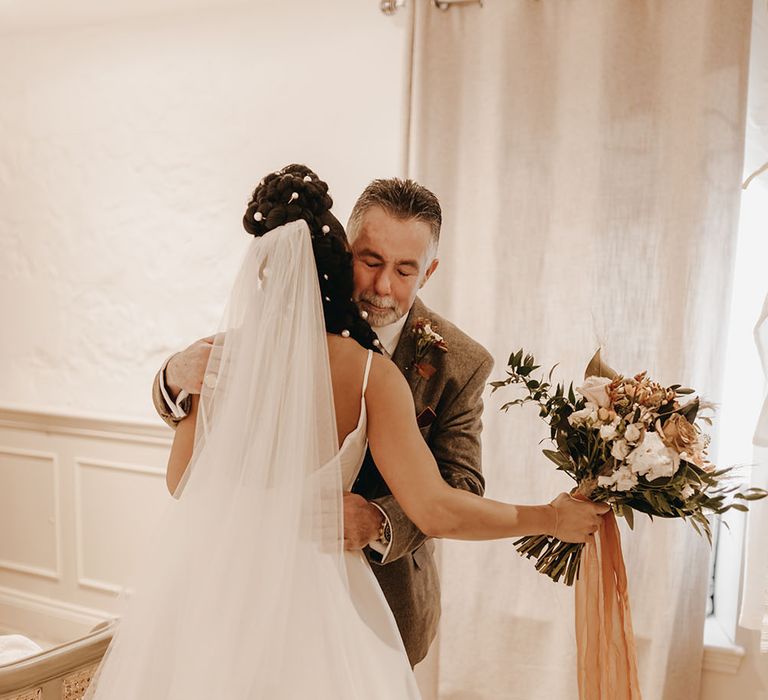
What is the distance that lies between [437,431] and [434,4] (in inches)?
69.5

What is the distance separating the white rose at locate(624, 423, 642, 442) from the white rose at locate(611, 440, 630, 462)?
0.01 meters

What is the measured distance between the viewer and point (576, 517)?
1.60m

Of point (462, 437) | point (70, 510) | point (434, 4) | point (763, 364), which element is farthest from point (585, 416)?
point (70, 510)

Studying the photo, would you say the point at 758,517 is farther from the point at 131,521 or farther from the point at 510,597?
the point at 131,521

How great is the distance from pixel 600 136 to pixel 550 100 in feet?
0.76

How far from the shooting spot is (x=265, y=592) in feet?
4.34

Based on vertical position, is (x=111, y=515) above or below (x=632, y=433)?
below

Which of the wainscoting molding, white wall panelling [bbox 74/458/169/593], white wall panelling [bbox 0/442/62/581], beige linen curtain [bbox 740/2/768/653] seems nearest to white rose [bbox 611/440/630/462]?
beige linen curtain [bbox 740/2/768/653]

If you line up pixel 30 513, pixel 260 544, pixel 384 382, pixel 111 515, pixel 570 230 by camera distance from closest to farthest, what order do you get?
pixel 260 544
pixel 384 382
pixel 570 230
pixel 111 515
pixel 30 513

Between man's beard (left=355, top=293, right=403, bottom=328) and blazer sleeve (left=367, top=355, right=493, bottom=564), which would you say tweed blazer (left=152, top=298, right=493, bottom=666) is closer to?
blazer sleeve (left=367, top=355, right=493, bottom=564)

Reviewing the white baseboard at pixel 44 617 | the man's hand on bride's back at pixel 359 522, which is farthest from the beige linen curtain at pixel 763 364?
the white baseboard at pixel 44 617

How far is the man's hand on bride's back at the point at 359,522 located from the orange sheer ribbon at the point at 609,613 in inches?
19.3

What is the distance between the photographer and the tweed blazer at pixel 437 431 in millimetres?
1845

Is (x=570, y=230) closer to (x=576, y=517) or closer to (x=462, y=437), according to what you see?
(x=462, y=437)
